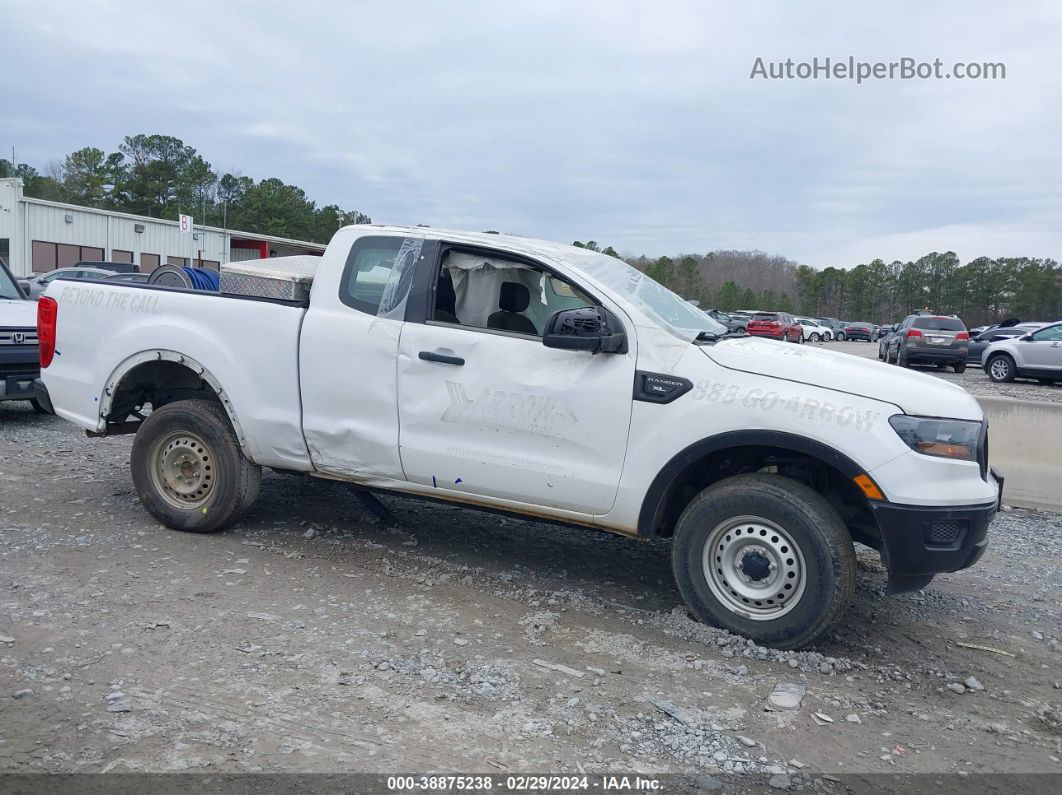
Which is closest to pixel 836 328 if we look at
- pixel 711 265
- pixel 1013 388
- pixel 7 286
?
pixel 711 265

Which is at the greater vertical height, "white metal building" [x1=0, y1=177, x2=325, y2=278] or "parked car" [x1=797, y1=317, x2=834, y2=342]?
"white metal building" [x1=0, y1=177, x2=325, y2=278]

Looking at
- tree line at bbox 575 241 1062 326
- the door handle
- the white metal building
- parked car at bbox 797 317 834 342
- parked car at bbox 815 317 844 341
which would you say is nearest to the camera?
the door handle

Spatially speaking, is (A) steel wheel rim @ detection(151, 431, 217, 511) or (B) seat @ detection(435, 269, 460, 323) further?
(A) steel wheel rim @ detection(151, 431, 217, 511)

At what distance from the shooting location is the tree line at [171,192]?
65.8 m

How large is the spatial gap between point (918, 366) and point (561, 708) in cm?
2605

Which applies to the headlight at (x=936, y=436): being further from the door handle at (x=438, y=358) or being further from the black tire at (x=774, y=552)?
the door handle at (x=438, y=358)

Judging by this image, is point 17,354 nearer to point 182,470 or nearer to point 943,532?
point 182,470

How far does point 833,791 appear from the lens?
323 cm

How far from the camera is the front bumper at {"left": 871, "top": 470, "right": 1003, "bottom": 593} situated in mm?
4145

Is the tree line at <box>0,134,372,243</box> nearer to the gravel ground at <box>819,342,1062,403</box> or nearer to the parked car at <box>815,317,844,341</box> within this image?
the parked car at <box>815,317,844,341</box>

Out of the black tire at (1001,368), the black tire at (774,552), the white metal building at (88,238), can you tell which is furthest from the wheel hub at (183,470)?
the white metal building at (88,238)

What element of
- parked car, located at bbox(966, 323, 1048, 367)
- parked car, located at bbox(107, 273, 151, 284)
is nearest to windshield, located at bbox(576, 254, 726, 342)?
parked car, located at bbox(107, 273, 151, 284)

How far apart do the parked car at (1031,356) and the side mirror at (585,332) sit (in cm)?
2004

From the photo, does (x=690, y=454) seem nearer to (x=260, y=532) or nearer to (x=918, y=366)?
(x=260, y=532)
